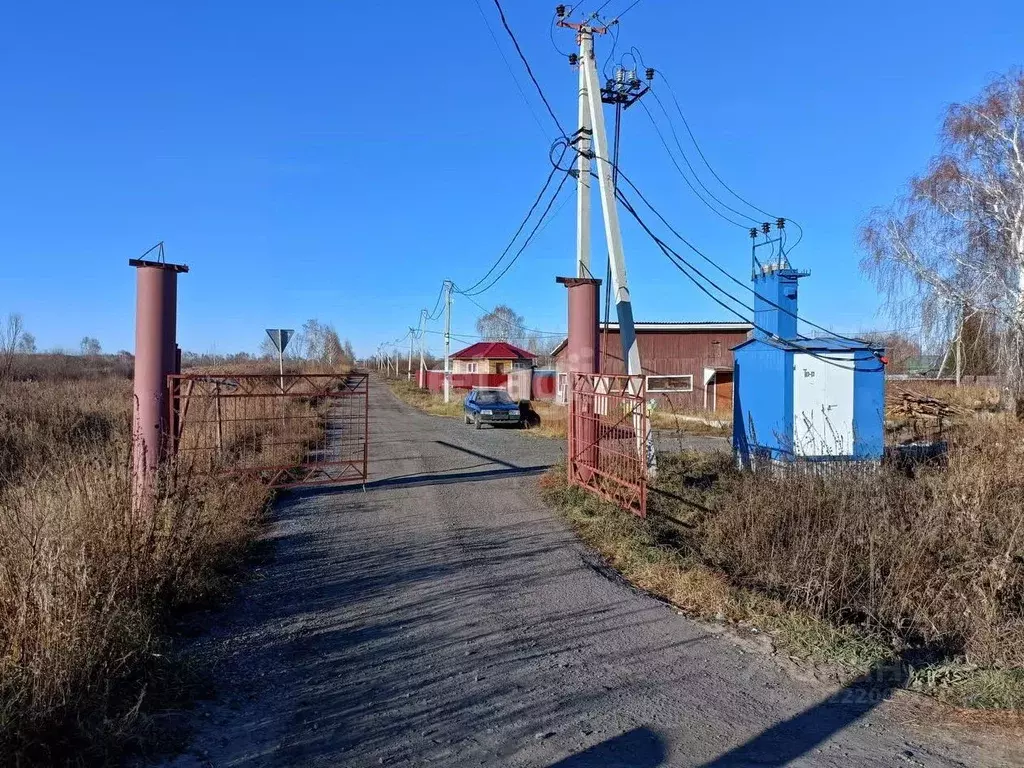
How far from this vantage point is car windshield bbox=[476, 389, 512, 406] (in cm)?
2573

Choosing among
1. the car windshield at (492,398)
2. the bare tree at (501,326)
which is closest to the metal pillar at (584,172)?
the car windshield at (492,398)

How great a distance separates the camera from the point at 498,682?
4500 mm

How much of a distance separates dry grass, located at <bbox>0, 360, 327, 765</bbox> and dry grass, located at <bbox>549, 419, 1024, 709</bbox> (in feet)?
13.5

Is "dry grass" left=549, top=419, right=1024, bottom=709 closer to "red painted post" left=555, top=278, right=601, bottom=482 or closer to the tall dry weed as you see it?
the tall dry weed

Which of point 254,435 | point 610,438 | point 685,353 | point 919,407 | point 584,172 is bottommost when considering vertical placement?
point 254,435

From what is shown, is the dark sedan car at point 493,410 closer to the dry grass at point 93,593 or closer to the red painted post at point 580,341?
the red painted post at point 580,341

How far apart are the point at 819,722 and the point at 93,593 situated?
4.42 metres

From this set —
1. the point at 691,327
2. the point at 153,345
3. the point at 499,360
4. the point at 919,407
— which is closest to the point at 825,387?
the point at 153,345

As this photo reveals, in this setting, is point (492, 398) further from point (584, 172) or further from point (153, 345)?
point (153, 345)

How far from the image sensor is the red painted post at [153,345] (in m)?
9.27

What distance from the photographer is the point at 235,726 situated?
3.90m

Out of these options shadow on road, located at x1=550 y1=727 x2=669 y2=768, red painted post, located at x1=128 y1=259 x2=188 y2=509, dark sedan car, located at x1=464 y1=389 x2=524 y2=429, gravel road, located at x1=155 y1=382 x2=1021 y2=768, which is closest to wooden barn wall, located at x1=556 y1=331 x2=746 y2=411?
dark sedan car, located at x1=464 y1=389 x2=524 y2=429

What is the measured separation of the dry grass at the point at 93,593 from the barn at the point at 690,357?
1142 inches

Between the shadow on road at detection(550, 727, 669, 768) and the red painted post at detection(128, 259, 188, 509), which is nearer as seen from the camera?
the shadow on road at detection(550, 727, 669, 768)
